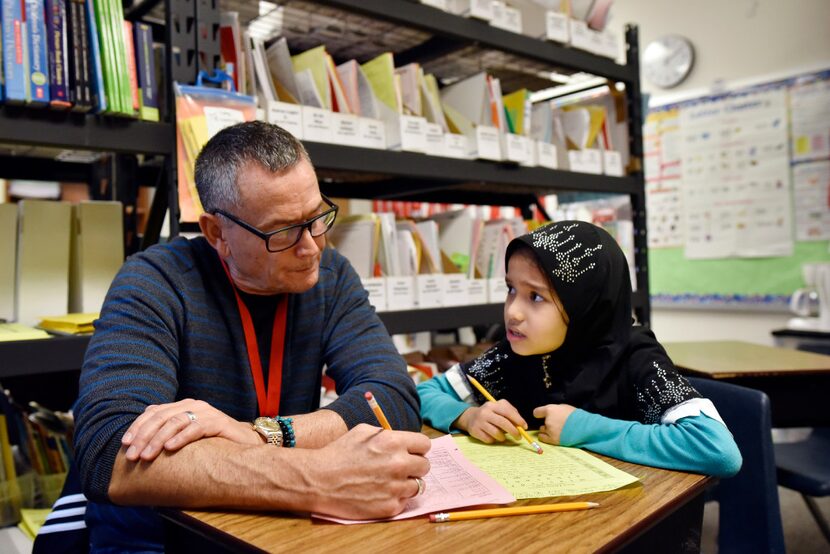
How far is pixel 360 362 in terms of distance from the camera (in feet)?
3.94

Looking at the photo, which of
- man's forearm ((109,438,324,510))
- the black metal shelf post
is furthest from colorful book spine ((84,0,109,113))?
man's forearm ((109,438,324,510))

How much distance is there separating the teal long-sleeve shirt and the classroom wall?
11.3ft

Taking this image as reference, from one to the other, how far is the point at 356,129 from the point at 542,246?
1008 mm

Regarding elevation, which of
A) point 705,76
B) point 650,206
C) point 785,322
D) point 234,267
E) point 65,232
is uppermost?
point 705,76

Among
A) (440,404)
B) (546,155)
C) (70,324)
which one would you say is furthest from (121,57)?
(546,155)

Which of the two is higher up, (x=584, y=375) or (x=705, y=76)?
(x=705, y=76)

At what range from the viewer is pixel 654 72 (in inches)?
173

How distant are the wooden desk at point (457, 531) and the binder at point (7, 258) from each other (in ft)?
3.45

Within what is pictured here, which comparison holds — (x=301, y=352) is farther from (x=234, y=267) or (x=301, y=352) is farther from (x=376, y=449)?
(x=376, y=449)

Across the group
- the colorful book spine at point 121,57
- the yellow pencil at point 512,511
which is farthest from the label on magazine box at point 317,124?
the yellow pencil at point 512,511

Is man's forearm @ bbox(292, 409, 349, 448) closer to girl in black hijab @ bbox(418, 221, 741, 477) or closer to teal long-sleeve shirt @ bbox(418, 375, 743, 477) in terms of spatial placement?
girl in black hijab @ bbox(418, 221, 741, 477)

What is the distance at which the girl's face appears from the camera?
1.12 meters

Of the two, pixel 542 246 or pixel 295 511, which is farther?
pixel 542 246

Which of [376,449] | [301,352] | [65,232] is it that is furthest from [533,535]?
[65,232]
